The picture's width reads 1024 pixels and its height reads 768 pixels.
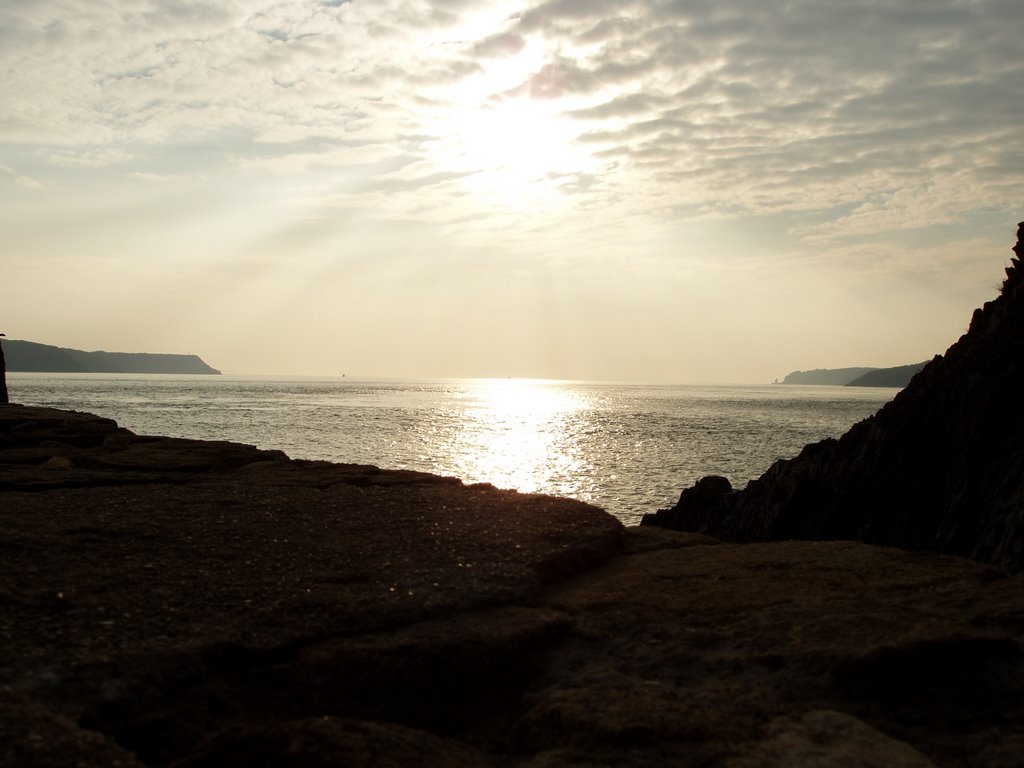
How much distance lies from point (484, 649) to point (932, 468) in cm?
1394

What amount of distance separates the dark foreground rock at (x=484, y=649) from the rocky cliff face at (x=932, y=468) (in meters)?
8.98

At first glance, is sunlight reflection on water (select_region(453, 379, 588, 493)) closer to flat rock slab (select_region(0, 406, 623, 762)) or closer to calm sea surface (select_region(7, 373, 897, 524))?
calm sea surface (select_region(7, 373, 897, 524))

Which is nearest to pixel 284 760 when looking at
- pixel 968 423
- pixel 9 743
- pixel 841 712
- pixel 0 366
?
pixel 9 743

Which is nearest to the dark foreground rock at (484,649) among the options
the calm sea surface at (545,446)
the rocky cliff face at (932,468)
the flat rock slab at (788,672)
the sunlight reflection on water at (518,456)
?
the flat rock slab at (788,672)

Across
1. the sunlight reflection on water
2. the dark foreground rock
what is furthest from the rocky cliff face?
the sunlight reflection on water

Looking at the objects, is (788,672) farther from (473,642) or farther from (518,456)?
(518,456)

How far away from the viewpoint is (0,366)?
98.9ft

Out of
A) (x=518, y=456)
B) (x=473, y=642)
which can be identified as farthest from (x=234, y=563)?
(x=518, y=456)

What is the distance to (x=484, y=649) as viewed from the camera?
3.67 m

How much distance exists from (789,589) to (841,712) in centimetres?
152

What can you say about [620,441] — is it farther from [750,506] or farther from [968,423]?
[968,423]

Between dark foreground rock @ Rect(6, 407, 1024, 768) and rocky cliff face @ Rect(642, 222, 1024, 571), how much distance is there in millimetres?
8981

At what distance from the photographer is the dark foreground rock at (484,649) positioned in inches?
110

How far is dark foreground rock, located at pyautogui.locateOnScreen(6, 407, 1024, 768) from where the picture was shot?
279cm
